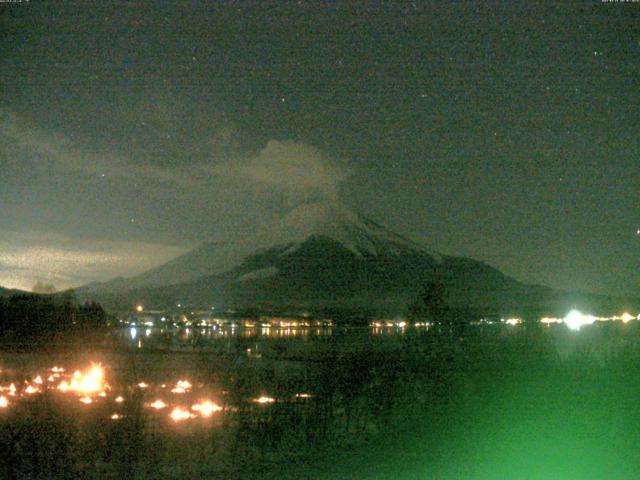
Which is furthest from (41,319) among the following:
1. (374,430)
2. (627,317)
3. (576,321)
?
(627,317)

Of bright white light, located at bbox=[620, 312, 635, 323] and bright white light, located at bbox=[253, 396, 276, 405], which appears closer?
bright white light, located at bbox=[253, 396, 276, 405]

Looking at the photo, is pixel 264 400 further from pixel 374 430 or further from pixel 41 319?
pixel 41 319

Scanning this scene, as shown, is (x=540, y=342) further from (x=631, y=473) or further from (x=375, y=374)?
(x=631, y=473)

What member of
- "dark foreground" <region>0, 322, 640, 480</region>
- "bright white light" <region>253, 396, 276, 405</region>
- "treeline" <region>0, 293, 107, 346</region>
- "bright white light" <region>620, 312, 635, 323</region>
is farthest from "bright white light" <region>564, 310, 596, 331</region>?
"bright white light" <region>253, 396, 276, 405</region>

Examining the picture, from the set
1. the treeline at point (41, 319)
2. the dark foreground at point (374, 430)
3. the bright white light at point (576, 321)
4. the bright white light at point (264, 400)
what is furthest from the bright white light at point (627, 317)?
the bright white light at point (264, 400)

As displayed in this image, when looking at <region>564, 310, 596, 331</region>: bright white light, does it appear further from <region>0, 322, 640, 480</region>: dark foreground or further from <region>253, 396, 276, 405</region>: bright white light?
<region>253, 396, 276, 405</region>: bright white light

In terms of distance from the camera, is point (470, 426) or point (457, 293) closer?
point (470, 426)

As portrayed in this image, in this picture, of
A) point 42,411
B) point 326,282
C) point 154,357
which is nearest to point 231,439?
point 42,411
